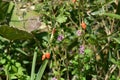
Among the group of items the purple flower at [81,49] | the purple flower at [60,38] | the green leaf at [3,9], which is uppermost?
the green leaf at [3,9]

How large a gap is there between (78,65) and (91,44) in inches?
6.8

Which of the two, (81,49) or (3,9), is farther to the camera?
(3,9)

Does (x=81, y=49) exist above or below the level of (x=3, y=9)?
below

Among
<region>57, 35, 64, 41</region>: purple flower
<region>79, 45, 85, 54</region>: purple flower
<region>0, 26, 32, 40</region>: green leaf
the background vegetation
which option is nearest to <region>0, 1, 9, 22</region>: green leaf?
the background vegetation

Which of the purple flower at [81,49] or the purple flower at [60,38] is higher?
the purple flower at [60,38]

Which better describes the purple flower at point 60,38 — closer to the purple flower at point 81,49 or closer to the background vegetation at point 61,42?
the background vegetation at point 61,42

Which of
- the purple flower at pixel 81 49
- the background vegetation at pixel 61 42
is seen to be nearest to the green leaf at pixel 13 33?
the background vegetation at pixel 61 42

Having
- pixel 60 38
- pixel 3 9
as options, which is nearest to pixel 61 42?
pixel 60 38

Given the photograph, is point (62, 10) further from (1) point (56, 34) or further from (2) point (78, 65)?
(2) point (78, 65)

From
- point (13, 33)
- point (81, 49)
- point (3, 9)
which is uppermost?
point (3, 9)

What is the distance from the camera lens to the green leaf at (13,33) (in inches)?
104

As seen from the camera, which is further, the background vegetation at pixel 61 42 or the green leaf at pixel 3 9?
the green leaf at pixel 3 9

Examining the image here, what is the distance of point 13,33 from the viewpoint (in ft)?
8.88

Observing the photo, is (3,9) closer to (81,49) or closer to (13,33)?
(13,33)
